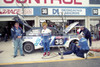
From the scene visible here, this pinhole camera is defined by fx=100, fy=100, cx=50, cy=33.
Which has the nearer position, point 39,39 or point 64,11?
point 39,39

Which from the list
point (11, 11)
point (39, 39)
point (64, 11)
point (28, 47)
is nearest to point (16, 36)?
point (28, 47)

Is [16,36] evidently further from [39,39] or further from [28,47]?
[39,39]

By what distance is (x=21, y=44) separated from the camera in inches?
216

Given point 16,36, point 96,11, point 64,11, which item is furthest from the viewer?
point 96,11

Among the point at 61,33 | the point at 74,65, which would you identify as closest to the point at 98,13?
the point at 61,33

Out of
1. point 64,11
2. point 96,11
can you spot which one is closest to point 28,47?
point 64,11

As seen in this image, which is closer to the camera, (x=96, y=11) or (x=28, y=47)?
(x=28, y=47)

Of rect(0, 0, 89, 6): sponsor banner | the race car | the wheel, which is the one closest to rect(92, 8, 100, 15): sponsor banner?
rect(0, 0, 89, 6): sponsor banner

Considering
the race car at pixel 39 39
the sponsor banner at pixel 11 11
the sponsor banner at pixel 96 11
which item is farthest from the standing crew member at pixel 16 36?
the sponsor banner at pixel 96 11

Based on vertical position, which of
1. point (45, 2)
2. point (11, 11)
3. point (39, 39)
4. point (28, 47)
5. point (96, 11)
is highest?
point (45, 2)

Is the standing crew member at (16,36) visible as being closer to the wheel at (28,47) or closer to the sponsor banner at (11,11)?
the wheel at (28,47)

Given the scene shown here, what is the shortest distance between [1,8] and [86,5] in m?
9.07

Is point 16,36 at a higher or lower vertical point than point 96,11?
lower

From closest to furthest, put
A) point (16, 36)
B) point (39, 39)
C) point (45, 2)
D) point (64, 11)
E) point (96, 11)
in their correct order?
point (16, 36)
point (39, 39)
point (45, 2)
point (64, 11)
point (96, 11)
